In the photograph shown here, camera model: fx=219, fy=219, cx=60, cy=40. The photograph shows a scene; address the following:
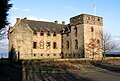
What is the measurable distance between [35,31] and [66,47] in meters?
11.3

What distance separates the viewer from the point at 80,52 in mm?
62406

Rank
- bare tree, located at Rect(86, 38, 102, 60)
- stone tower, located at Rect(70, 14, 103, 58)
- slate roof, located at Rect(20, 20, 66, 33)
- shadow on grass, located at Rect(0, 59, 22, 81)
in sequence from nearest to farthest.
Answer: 1. shadow on grass, located at Rect(0, 59, 22, 81)
2. stone tower, located at Rect(70, 14, 103, 58)
3. bare tree, located at Rect(86, 38, 102, 60)
4. slate roof, located at Rect(20, 20, 66, 33)

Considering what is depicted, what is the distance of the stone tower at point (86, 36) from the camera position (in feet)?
201

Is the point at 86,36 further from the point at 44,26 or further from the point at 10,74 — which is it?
the point at 10,74

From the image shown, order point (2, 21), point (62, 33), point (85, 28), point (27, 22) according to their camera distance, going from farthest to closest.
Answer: point (62, 33)
point (27, 22)
point (85, 28)
point (2, 21)

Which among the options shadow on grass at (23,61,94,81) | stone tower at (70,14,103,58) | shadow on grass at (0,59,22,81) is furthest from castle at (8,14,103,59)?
shadow on grass at (23,61,94,81)

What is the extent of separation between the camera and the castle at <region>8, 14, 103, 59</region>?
61.7 meters

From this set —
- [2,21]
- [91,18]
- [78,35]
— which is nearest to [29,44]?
[78,35]

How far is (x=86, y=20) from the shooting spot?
202 ft

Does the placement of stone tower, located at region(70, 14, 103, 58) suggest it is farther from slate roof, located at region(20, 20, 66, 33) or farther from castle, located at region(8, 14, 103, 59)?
slate roof, located at region(20, 20, 66, 33)

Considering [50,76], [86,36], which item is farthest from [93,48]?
[50,76]

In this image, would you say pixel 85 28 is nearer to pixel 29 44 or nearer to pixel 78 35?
pixel 78 35

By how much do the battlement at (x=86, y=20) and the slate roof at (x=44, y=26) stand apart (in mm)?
7006

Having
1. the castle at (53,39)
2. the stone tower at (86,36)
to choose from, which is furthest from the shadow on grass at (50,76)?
the castle at (53,39)
